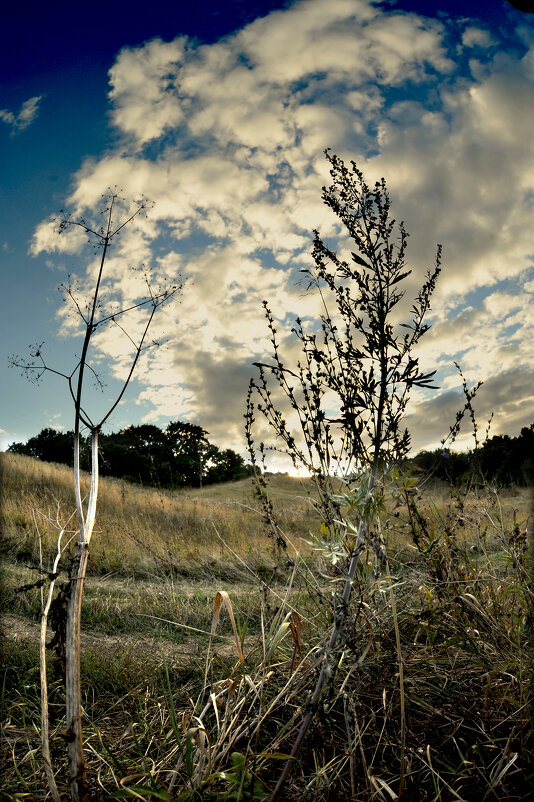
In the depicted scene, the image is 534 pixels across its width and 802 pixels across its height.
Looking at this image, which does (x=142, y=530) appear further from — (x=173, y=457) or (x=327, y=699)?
(x=173, y=457)

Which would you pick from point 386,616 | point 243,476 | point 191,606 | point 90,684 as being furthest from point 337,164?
point 243,476

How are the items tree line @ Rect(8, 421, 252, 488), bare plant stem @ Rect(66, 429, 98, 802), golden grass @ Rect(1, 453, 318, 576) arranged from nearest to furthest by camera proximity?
bare plant stem @ Rect(66, 429, 98, 802)
golden grass @ Rect(1, 453, 318, 576)
tree line @ Rect(8, 421, 252, 488)

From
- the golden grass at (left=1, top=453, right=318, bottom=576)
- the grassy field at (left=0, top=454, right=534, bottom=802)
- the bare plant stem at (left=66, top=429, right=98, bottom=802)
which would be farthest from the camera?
the golden grass at (left=1, top=453, right=318, bottom=576)

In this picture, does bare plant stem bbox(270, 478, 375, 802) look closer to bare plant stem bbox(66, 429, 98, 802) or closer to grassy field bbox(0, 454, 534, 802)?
grassy field bbox(0, 454, 534, 802)

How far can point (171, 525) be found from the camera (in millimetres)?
10359

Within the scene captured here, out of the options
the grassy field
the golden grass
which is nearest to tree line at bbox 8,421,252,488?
the golden grass

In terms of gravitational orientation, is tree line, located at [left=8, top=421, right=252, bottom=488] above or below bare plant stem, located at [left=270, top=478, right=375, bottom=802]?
above

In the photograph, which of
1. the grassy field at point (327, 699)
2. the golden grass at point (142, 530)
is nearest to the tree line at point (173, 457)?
the golden grass at point (142, 530)

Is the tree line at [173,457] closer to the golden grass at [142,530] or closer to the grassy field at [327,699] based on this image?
the golden grass at [142,530]

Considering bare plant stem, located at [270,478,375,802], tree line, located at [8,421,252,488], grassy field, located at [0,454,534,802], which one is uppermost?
tree line, located at [8,421,252,488]

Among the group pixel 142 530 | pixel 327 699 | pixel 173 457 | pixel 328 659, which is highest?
pixel 173 457

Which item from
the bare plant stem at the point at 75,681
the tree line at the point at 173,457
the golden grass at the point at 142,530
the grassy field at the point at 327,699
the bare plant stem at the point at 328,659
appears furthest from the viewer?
the tree line at the point at 173,457

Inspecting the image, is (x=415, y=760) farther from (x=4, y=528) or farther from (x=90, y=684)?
(x=4, y=528)

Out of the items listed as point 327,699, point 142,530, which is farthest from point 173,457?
point 327,699
